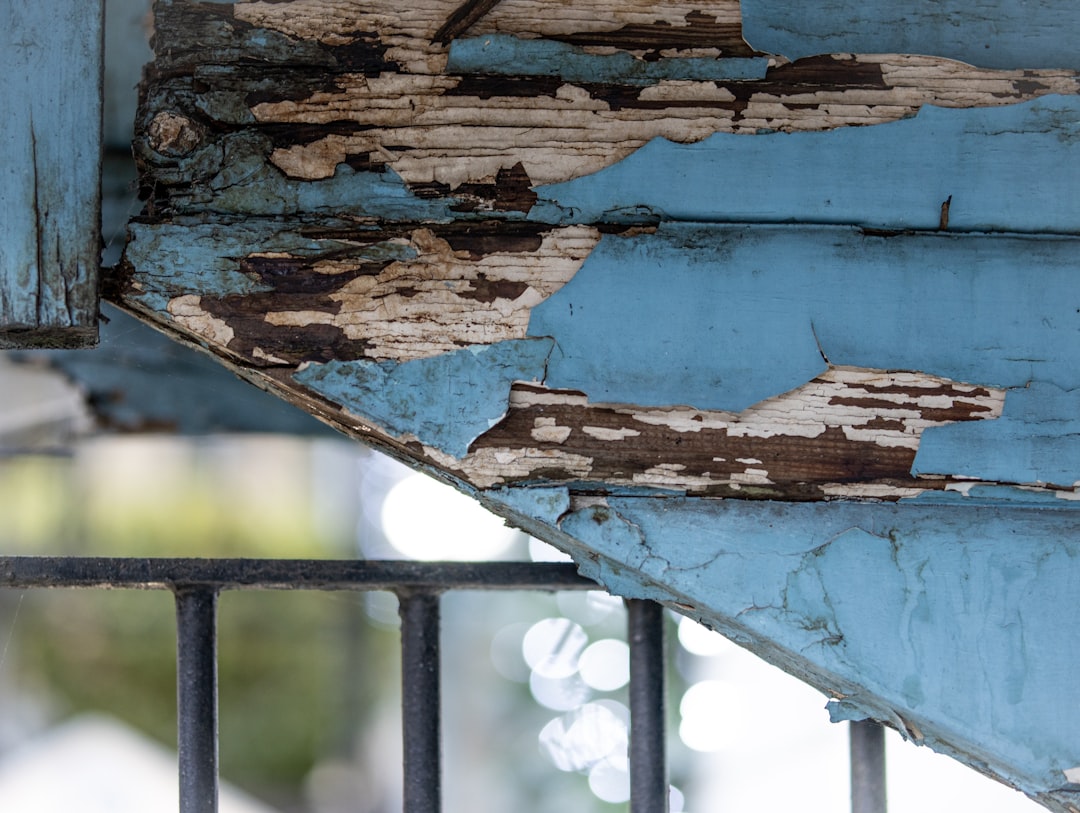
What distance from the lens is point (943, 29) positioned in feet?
2.48

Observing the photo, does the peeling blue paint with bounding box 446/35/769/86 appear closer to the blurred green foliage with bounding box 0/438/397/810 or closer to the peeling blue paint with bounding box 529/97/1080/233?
the peeling blue paint with bounding box 529/97/1080/233

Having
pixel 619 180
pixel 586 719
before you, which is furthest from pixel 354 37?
pixel 586 719

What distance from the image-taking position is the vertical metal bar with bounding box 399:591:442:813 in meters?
0.85

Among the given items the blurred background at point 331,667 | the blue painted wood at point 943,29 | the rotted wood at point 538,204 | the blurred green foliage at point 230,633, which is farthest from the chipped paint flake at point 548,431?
the blurred green foliage at point 230,633

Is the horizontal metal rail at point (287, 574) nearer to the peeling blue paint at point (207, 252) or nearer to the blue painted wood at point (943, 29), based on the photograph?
the peeling blue paint at point (207, 252)

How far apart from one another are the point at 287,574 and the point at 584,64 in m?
0.60

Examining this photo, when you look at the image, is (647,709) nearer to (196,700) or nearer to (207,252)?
(196,700)

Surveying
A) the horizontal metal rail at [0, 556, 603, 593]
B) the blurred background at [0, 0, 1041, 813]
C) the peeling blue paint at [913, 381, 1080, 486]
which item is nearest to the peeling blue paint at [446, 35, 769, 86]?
the peeling blue paint at [913, 381, 1080, 486]

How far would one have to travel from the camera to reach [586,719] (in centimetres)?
462

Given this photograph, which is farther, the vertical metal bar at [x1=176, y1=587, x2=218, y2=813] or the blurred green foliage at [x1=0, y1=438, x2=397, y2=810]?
the blurred green foliage at [x1=0, y1=438, x2=397, y2=810]

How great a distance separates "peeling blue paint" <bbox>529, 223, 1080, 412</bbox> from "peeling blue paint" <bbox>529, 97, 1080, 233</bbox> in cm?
2

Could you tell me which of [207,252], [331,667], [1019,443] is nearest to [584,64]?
[207,252]

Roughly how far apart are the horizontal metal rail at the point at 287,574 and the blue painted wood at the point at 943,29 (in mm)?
587

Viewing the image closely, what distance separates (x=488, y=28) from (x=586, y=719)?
4482 mm
